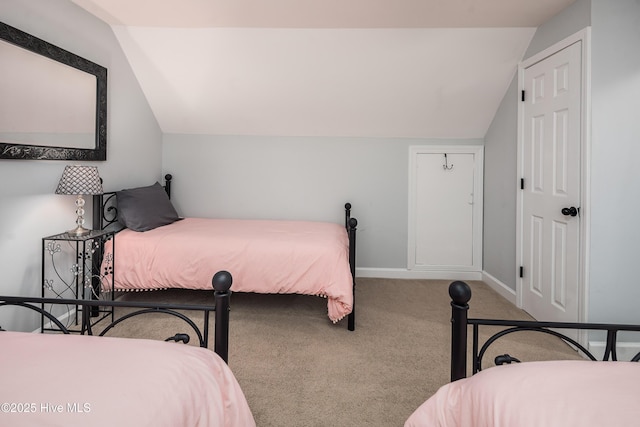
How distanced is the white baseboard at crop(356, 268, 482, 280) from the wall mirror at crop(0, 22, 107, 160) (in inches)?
114

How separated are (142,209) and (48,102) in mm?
1075

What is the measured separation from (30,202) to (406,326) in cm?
276

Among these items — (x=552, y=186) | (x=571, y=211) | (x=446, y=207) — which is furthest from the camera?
(x=446, y=207)

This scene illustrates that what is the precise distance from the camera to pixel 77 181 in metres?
2.55

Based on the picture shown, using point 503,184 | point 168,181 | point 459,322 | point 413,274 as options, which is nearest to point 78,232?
point 168,181

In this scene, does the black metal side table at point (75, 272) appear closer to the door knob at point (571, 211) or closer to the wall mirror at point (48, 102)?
the wall mirror at point (48, 102)

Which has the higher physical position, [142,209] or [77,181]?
[77,181]

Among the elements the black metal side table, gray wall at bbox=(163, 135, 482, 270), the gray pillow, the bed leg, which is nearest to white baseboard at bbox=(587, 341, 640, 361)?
the bed leg

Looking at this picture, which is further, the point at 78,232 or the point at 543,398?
the point at 78,232

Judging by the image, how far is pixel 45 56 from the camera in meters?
2.50

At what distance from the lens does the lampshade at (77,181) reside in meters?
2.52

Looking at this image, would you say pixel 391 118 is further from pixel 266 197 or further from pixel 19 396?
pixel 19 396

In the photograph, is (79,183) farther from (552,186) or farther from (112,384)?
(552,186)

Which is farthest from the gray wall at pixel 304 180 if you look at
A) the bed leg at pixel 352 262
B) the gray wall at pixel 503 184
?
the bed leg at pixel 352 262
